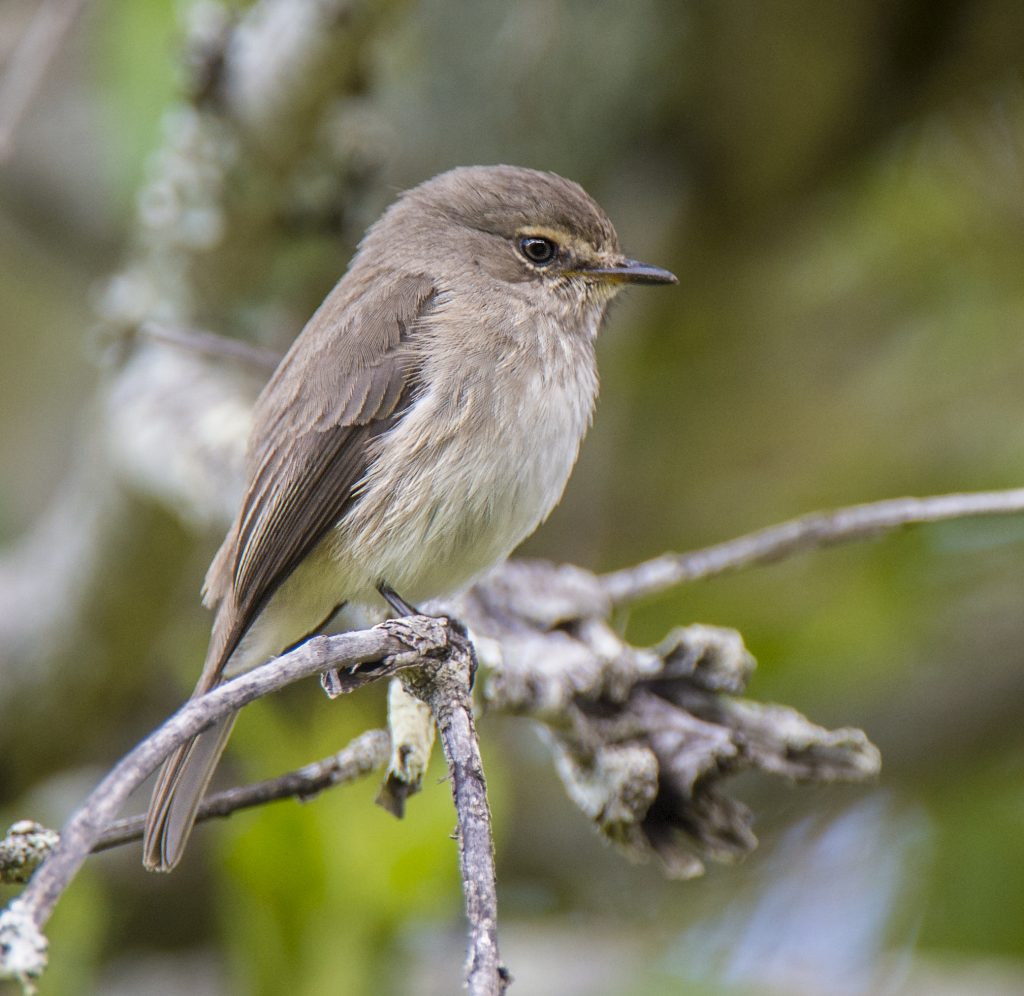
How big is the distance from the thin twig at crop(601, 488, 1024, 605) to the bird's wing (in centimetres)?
68

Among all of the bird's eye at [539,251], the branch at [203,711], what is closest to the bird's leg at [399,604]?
the branch at [203,711]

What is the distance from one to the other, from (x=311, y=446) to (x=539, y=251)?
33.2 inches

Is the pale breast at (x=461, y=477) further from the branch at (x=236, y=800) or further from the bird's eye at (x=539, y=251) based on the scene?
the branch at (x=236, y=800)

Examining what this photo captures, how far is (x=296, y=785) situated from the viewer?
2309 mm

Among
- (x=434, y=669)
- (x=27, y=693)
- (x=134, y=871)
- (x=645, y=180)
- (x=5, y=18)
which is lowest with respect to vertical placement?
(x=434, y=669)

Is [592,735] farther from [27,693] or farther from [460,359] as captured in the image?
[27,693]

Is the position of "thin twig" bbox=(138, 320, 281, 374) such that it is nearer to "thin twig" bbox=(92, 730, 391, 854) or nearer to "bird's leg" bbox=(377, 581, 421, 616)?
"bird's leg" bbox=(377, 581, 421, 616)

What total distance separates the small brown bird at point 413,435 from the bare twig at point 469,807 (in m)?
0.65

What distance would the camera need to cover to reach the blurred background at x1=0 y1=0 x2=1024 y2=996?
443cm

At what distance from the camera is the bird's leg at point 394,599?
3.23m

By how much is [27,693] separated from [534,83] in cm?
275

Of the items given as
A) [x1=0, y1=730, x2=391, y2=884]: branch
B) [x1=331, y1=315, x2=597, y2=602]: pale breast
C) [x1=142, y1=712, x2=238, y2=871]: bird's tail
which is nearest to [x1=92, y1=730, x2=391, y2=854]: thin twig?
[x1=0, y1=730, x2=391, y2=884]: branch

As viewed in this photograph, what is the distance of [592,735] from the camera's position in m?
2.67

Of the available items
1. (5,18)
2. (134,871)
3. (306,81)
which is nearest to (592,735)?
(306,81)
